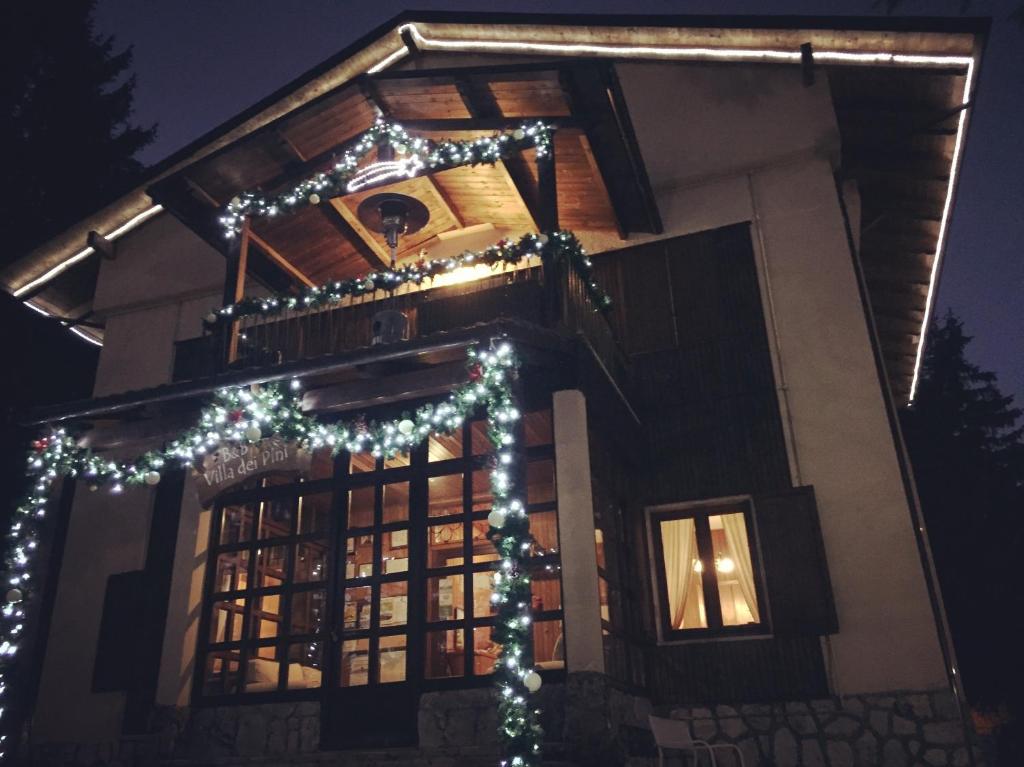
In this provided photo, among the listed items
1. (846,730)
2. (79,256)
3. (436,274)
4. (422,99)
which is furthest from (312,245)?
(846,730)

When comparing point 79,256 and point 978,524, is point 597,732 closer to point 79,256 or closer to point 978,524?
point 79,256

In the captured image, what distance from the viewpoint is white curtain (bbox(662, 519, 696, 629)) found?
31.6 ft

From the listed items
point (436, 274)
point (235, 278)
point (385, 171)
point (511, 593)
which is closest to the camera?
point (511, 593)

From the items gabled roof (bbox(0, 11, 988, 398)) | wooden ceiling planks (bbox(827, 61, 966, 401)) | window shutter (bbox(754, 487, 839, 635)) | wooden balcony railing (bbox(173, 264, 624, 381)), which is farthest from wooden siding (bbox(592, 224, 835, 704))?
gabled roof (bbox(0, 11, 988, 398))

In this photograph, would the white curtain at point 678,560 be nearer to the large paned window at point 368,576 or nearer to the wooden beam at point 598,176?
the large paned window at point 368,576

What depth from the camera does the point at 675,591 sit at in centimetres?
970

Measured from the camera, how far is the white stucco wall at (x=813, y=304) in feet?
28.2

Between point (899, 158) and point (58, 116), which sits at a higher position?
point (58, 116)

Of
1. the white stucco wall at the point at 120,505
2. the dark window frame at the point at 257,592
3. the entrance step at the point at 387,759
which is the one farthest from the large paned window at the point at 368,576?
the entrance step at the point at 387,759

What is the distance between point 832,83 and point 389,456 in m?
7.45

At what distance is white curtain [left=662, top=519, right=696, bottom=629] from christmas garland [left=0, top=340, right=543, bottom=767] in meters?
2.57

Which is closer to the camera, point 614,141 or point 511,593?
point 511,593

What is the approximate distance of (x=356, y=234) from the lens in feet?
38.6

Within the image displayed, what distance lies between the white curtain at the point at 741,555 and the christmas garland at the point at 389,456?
295 centimetres
